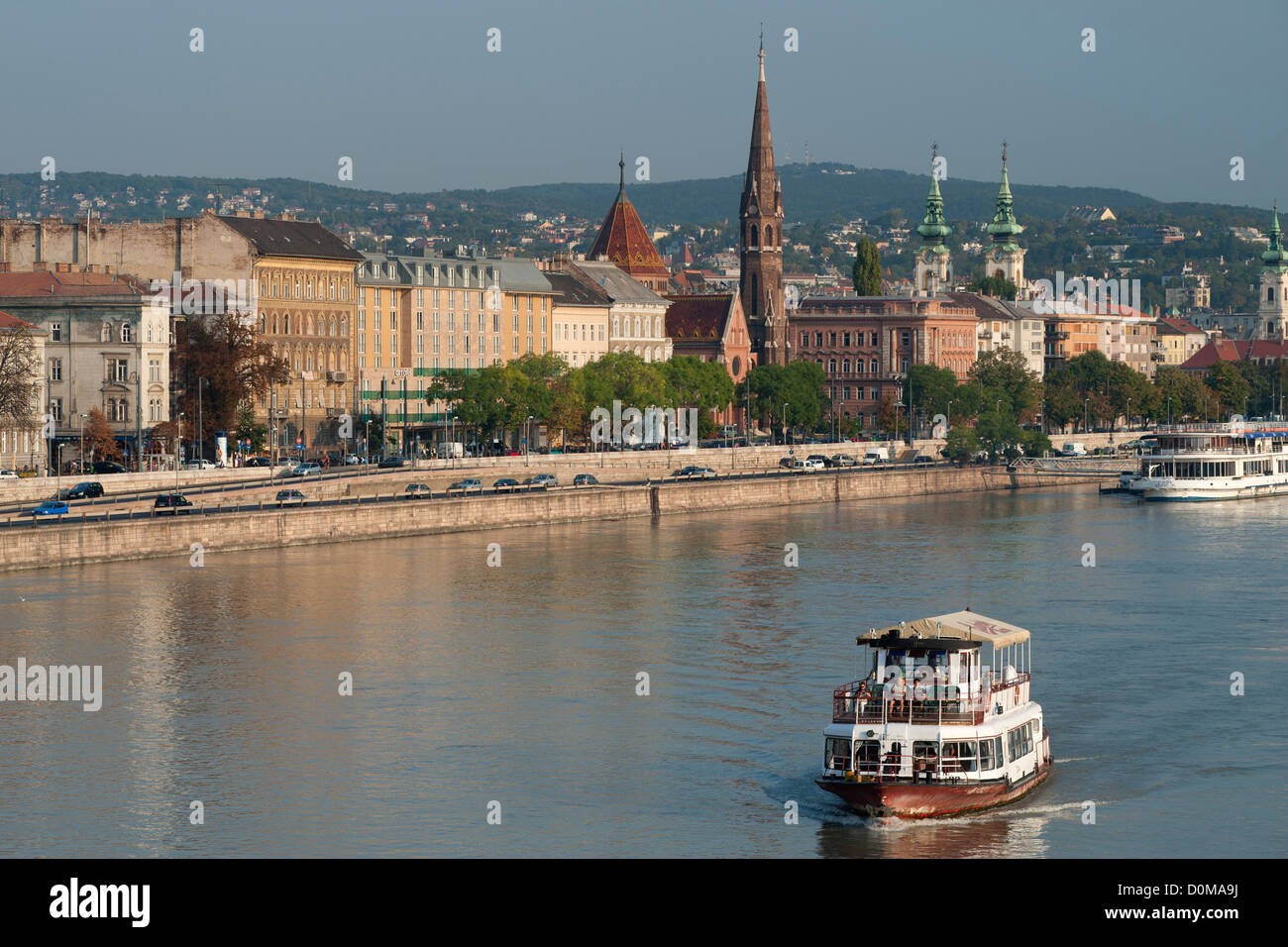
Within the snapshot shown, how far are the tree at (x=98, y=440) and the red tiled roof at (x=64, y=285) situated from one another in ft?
19.4

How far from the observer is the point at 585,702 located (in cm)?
4519

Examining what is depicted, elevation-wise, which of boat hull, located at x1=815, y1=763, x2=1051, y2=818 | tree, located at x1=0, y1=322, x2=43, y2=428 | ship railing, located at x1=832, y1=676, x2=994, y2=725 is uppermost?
tree, located at x1=0, y1=322, x2=43, y2=428

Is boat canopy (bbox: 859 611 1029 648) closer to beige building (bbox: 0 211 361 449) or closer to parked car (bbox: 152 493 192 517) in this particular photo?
parked car (bbox: 152 493 192 517)

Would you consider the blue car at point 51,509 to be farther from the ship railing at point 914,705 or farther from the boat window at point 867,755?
the boat window at point 867,755

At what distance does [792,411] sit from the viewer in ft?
472

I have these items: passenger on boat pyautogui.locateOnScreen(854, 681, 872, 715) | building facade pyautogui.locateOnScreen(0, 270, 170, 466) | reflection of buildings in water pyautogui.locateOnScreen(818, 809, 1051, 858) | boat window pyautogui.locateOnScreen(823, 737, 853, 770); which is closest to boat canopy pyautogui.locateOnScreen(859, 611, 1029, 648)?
passenger on boat pyautogui.locateOnScreen(854, 681, 872, 715)

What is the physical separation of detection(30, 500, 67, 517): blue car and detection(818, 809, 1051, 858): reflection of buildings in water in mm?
39686

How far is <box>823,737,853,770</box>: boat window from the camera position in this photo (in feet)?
120

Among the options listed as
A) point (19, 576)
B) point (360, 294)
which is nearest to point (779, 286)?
point (360, 294)

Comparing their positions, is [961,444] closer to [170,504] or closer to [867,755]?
[170,504]

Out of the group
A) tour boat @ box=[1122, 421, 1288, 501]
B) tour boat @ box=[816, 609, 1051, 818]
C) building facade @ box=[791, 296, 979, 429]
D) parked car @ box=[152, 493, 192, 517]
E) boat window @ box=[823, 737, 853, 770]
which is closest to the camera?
tour boat @ box=[816, 609, 1051, 818]

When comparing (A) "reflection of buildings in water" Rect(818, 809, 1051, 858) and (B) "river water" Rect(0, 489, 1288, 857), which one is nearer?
(A) "reflection of buildings in water" Rect(818, 809, 1051, 858)

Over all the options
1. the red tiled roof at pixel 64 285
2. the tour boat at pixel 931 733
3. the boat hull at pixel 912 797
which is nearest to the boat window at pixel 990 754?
the tour boat at pixel 931 733

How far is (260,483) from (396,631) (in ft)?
96.7
